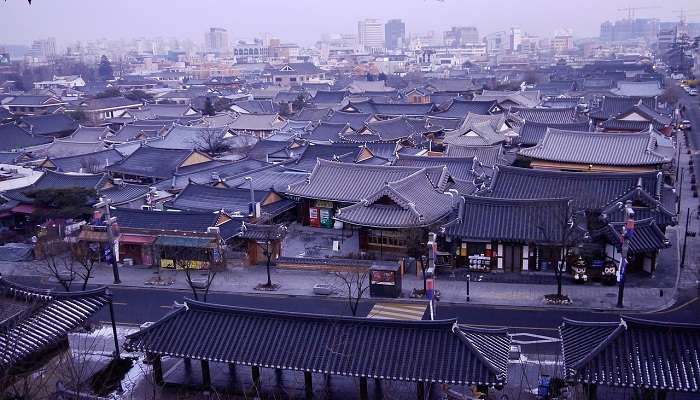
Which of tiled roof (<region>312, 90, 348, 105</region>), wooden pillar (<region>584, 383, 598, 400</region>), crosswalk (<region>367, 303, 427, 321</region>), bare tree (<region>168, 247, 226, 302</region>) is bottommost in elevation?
crosswalk (<region>367, 303, 427, 321</region>)

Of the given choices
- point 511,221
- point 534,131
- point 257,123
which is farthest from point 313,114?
point 511,221

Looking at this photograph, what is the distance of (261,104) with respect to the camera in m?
82.9

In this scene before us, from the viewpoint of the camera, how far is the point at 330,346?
1580 cm

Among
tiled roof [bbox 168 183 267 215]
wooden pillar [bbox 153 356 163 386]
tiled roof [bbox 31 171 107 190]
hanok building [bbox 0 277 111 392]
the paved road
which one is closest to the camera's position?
hanok building [bbox 0 277 111 392]

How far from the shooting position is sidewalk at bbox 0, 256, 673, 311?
24000mm

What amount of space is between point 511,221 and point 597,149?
13.3 meters

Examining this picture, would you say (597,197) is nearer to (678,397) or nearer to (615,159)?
(615,159)

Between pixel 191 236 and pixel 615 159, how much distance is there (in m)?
24.3

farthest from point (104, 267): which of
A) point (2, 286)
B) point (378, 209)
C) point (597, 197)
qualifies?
point (597, 197)

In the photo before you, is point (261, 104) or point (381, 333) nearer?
point (381, 333)

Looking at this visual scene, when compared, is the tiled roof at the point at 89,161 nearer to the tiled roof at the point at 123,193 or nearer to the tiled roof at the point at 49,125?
the tiled roof at the point at 123,193

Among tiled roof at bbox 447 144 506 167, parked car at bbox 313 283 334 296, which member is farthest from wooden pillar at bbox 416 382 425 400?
tiled roof at bbox 447 144 506 167

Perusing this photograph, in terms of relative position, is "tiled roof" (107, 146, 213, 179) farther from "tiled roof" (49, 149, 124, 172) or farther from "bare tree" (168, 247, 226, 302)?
"bare tree" (168, 247, 226, 302)

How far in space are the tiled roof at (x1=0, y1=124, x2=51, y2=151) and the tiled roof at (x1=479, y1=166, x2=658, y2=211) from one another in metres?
45.2
